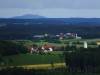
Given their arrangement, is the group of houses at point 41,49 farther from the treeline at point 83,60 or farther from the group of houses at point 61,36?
the group of houses at point 61,36

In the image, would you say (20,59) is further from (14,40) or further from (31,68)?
(14,40)

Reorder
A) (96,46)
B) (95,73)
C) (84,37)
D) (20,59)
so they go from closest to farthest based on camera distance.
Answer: (95,73), (20,59), (96,46), (84,37)

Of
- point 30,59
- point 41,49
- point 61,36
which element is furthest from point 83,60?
point 61,36

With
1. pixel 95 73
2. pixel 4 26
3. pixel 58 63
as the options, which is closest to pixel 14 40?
pixel 4 26

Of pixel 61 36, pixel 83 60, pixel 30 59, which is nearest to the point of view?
pixel 30 59

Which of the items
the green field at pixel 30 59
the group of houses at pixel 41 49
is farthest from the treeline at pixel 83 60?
the group of houses at pixel 41 49

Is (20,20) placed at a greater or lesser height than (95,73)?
greater

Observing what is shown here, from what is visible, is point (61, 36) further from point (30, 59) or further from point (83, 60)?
point (30, 59)

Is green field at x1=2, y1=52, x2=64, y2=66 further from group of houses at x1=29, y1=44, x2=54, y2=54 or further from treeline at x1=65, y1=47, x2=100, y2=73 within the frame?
group of houses at x1=29, y1=44, x2=54, y2=54
